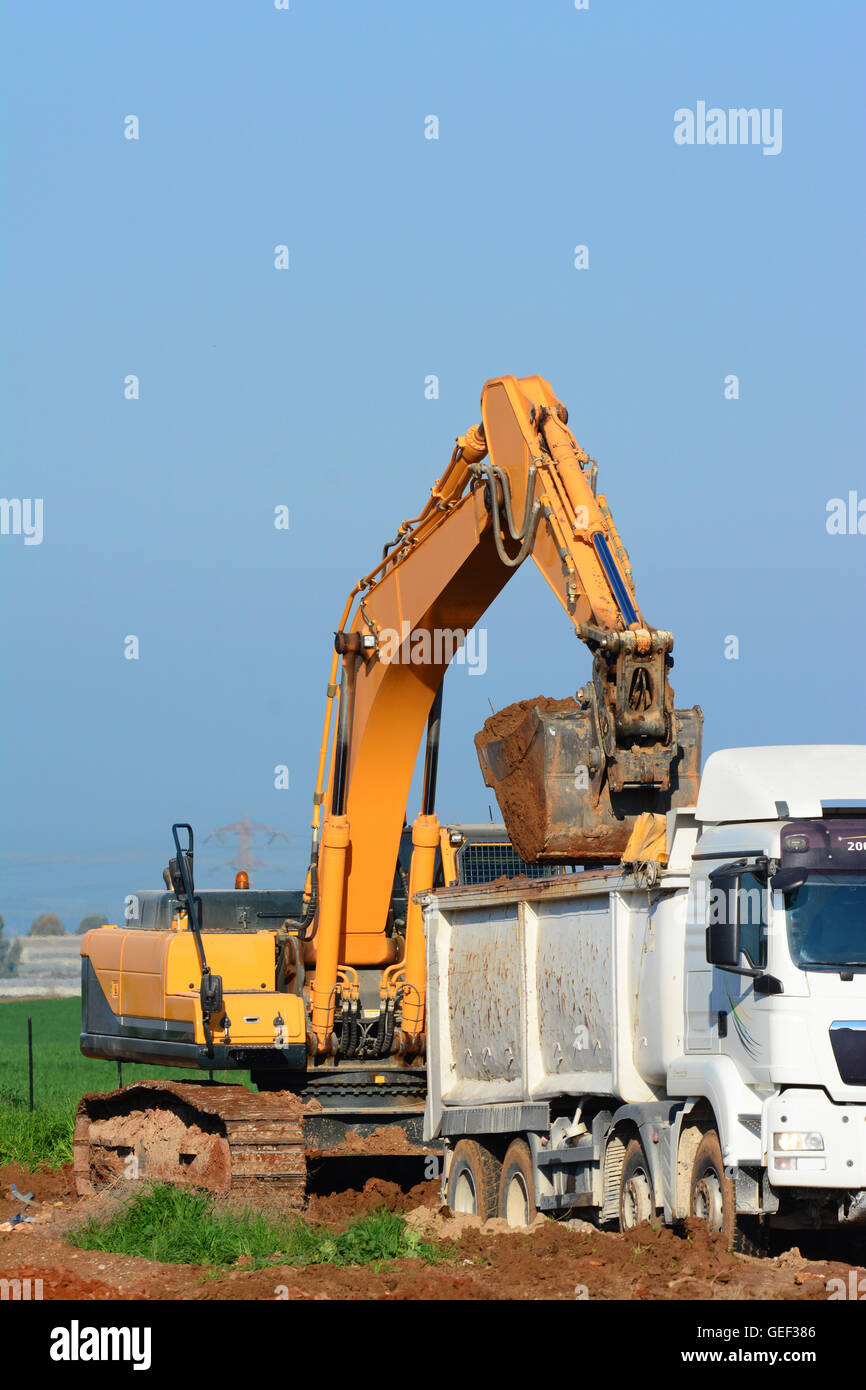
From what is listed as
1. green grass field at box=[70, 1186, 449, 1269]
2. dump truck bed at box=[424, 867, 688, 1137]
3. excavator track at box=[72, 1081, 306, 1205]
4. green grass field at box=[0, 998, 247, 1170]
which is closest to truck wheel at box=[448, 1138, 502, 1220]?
dump truck bed at box=[424, 867, 688, 1137]

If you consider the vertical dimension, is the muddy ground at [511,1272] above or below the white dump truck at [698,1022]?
below

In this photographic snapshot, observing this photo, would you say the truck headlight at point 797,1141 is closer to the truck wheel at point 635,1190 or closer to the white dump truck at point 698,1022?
the white dump truck at point 698,1022

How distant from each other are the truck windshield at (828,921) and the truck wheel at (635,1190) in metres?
2.32

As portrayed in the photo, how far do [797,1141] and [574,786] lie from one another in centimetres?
347

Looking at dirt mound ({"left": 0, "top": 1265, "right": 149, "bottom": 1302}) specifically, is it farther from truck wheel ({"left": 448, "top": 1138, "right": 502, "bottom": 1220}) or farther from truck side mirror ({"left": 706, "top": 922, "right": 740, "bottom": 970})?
truck wheel ({"left": 448, "top": 1138, "right": 502, "bottom": 1220})

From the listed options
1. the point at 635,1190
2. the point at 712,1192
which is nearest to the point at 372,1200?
the point at 635,1190

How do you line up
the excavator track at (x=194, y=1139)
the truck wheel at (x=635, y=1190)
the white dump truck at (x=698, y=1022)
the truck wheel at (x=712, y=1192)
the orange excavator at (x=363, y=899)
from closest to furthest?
the white dump truck at (x=698, y=1022), the truck wheel at (x=712, y=1192), the truck wheel at (x=635, y=1190), the orange excavator at (x=363, y=899), the excavator track at (x=194, y=1139)

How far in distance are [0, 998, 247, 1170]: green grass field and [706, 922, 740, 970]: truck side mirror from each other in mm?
10076

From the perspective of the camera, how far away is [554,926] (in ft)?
50.5

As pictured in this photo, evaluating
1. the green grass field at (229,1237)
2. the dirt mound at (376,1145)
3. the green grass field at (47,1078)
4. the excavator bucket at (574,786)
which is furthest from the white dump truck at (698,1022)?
the green grass field at (47,1078)

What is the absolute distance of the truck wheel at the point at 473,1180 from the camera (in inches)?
632

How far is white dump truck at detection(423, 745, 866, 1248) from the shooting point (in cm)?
1173
